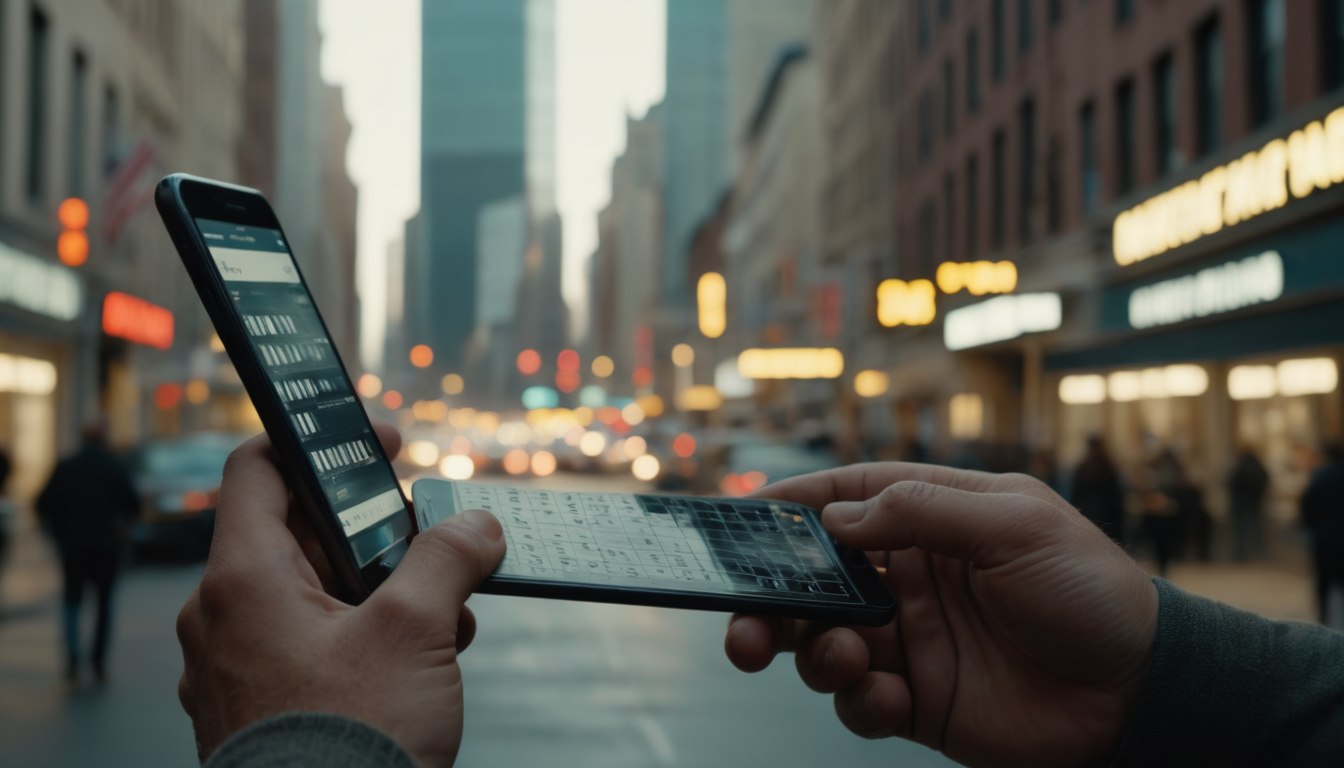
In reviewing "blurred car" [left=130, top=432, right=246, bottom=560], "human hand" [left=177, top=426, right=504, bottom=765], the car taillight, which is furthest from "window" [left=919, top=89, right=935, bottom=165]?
"human hand" [left=177, top=426, right=504, bottom=765]

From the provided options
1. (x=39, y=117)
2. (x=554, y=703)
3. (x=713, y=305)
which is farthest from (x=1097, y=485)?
(x=713, y=305)

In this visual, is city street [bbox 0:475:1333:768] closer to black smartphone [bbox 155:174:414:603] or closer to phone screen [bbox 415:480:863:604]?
phone screen [bbox 415:480:863:604]

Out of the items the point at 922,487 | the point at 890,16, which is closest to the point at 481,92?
the point at 890,16

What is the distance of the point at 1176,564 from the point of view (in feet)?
62.0

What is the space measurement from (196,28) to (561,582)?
4221cm

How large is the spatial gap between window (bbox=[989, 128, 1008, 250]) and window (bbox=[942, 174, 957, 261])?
370cm

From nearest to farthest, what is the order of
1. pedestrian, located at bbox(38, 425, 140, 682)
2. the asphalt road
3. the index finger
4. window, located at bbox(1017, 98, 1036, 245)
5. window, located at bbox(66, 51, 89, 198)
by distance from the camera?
the index finger → the asphalt road → pedestrian, located at bbox(38, 425, 140, 682) → window, located at bbox(66, 51, 89, 198) → window, located at bbox(1017, 98, 1036, 245)

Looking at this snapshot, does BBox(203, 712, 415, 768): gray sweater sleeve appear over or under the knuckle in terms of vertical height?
under

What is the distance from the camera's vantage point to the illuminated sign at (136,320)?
99.9 feet

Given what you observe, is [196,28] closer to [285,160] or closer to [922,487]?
[285,160]

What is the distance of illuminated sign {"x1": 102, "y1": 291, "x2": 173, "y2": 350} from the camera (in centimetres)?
3044

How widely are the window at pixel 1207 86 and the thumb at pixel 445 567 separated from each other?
841 inches

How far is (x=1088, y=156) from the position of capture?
89.2 ft

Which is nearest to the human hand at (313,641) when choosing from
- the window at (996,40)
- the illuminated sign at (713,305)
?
the window at (996,40)
